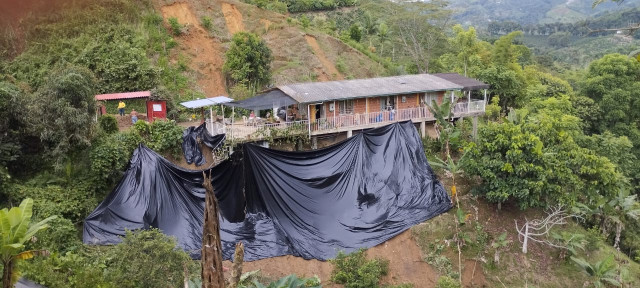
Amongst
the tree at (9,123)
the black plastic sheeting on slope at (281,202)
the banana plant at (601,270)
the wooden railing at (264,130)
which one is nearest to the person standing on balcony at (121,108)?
the tree at (9,123)

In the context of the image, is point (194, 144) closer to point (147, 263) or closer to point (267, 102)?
point (267, 102)

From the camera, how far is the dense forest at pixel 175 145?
43.6 feet

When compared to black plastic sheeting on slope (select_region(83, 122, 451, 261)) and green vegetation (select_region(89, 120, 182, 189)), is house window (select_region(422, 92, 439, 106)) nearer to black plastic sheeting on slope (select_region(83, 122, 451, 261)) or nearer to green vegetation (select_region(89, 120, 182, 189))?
black plastic sheeting on slope (select_region(83, 122, 451, 261))

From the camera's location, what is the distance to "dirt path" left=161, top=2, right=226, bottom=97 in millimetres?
26641

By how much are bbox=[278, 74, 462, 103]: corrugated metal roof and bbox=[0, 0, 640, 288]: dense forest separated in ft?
5.54

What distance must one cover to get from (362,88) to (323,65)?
1115 cm

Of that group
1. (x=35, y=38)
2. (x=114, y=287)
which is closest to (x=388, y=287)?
(x=114, y=287)

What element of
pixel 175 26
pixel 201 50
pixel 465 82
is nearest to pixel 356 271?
pixel 465 82

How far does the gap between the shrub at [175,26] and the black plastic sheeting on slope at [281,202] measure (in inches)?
535

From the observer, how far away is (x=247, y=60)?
2531 cm

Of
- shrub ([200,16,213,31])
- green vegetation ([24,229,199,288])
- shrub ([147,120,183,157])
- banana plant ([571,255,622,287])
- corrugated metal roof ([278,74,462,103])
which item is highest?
shrub ([200,16,213,31])

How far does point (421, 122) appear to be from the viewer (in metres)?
20.7

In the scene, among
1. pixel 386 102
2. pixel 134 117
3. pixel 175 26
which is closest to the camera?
pixel 134 117

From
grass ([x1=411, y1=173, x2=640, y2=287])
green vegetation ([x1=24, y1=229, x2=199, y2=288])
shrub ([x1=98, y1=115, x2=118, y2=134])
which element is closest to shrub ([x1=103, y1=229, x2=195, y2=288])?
green vegetation ([x1=24, y1=229, x2=199, y2=288])
